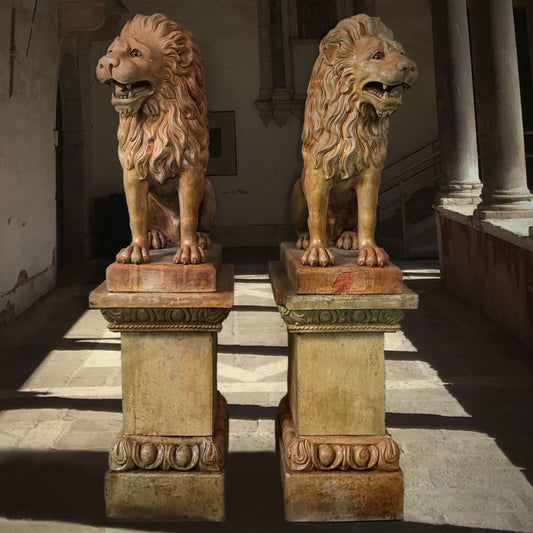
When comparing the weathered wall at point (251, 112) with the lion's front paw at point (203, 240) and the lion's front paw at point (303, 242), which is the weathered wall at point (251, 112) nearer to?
the lion's front paw at point (203, 240)

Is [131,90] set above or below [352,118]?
above

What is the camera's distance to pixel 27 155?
7379 mm

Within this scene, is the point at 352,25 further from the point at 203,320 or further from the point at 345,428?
the point at 345,428

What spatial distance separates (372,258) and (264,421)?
1522mm

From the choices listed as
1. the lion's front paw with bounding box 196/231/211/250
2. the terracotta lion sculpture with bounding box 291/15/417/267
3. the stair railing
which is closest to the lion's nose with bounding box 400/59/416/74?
the terracotta lion sculpture with bounding box 291/15/417/267

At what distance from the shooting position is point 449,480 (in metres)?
2.96

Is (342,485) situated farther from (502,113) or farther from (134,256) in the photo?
(502,113)

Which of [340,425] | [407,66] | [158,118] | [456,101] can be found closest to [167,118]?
[158,118]

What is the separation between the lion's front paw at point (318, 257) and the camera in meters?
2.60

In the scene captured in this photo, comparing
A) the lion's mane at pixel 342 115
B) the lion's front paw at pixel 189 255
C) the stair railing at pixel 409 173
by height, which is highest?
the stair railing at pixel 409 173

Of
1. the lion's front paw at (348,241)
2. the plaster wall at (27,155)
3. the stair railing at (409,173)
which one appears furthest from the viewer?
the stair railing at (409,173)

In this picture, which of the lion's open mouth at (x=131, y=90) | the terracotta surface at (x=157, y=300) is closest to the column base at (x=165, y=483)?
the terracotta surface at (x=157, y=300)

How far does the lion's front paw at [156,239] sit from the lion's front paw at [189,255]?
34cm

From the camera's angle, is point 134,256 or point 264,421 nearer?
point 134,256
